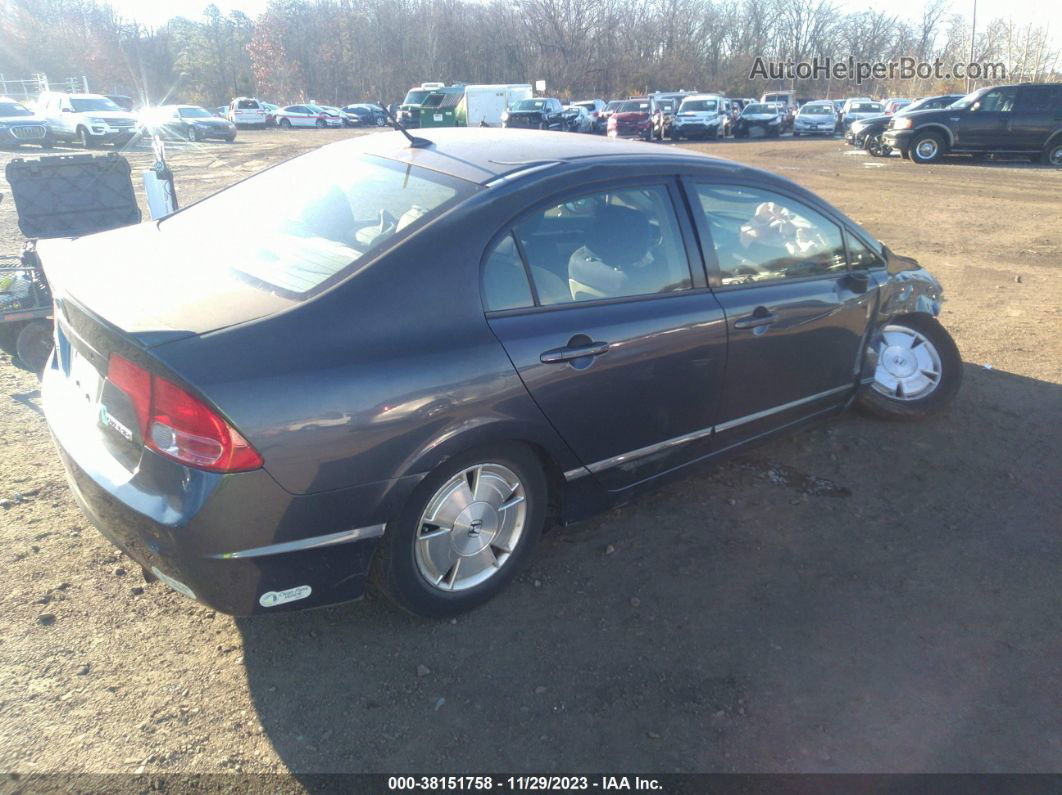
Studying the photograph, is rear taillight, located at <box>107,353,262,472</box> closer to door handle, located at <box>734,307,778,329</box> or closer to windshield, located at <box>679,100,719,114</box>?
door handle, located at <box>734,307,778,329</box>

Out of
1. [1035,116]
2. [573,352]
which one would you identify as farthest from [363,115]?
[573,352]

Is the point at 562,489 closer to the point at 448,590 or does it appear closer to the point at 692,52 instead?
the point at 448,590

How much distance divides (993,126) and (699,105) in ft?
43.2

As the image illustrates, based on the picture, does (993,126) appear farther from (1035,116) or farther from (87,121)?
(87,121)

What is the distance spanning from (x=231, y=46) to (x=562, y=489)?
7659 centimetres

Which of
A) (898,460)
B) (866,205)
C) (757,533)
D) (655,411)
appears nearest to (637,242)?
(655,411)

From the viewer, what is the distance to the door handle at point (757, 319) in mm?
3574

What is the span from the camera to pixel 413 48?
2717 inches

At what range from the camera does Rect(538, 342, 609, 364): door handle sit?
293 centimetres

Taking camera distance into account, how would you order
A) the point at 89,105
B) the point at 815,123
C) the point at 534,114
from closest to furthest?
the point at 89,105 < the point at 534,114 < the point at 815,123

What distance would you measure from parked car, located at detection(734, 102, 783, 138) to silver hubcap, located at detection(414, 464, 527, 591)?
34.3 meters

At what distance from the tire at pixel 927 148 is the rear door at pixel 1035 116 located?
1676 mm

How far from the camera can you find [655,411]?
3.37 meters

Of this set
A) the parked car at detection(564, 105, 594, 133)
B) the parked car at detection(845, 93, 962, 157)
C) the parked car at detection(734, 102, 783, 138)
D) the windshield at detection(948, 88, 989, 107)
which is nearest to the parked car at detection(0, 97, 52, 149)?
the parked car at detection(564, 105, 594, 133)
